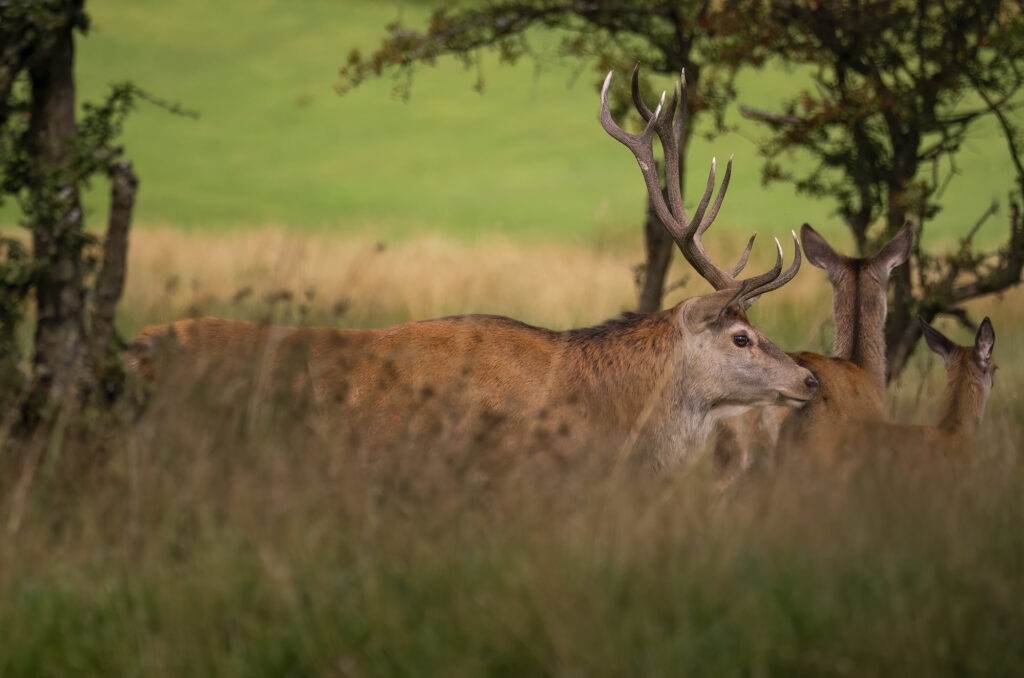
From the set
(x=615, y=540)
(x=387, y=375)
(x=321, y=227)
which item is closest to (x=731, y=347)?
(x=387, y=375)

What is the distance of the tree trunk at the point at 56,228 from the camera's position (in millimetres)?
5922

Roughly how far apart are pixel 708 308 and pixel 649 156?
4.29ft

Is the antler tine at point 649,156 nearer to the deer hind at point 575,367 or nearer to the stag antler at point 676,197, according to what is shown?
the stag antler at point 676,197

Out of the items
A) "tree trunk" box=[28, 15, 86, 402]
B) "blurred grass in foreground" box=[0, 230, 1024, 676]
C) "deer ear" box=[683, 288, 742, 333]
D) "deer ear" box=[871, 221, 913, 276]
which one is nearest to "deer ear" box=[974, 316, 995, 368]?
"deer ear" box=[871, 221, 913, 276]

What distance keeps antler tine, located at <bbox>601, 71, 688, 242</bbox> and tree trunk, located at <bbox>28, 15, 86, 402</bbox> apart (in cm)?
298

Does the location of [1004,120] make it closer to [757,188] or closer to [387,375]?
[387,375]

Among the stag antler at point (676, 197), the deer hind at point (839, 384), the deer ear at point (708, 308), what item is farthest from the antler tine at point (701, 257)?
the deer hind at point (839, 384)

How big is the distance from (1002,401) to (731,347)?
141 inches

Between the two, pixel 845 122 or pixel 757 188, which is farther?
pixel 757 188

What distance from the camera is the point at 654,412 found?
21.9 feet

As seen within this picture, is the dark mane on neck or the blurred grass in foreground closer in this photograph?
the blurred grass in foreground

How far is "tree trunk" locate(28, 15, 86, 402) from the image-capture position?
5922 mm

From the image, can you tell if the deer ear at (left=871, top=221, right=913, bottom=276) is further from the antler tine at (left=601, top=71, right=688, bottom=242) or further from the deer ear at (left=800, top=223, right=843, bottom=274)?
the antler tine at (left=601, top=71, right=688, bottom=242)

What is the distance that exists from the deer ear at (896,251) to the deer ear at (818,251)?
24cm
